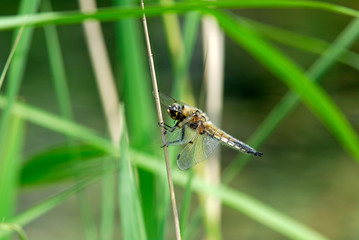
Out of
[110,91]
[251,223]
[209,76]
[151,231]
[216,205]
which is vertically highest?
[251,223]

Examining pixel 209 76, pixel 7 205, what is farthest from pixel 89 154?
pixel 209 76

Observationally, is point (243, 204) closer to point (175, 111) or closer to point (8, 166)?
point (175, 111)

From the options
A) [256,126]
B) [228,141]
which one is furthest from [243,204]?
[256,126]

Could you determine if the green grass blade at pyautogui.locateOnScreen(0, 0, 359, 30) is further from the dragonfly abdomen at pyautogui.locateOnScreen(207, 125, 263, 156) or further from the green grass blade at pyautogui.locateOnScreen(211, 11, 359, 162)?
the dragonfly abdomen at pyautogui.locateOnScreen(207, 125, 263, 156)

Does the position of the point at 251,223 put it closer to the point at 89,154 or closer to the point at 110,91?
the point at 110,91

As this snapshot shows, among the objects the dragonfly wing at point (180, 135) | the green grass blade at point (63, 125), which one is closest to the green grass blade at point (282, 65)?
the dragonfly wing at point (180, 135)

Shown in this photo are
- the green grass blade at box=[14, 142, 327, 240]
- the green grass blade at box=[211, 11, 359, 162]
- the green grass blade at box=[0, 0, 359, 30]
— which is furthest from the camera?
the green grass blade at box=[14, 142, 327, 240]

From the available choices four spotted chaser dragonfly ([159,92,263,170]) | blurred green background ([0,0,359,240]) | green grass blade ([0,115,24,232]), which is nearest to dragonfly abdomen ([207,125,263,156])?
four spotted chaser dragonfly ([159,92,263,170])
